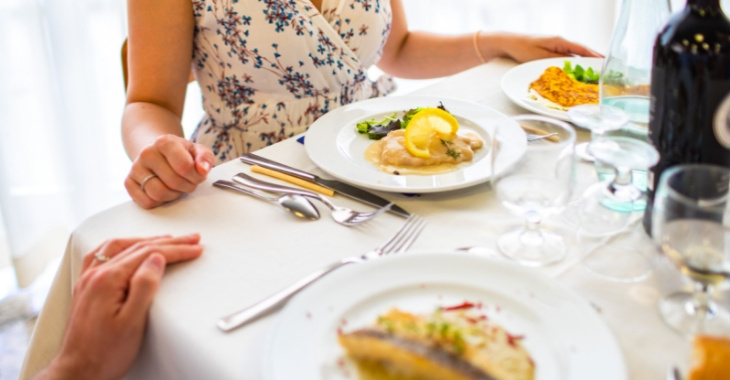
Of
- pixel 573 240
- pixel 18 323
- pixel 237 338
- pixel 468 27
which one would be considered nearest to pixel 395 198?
pixel 573 240

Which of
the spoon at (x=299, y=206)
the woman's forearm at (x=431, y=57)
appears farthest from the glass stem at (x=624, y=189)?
the woman's forearm at (x=431, y=57)

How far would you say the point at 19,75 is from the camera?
2215 millimetres

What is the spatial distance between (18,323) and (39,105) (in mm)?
756

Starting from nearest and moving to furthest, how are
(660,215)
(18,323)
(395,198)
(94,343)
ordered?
(660,215) < (94,343) < (395,198) < (18,323)

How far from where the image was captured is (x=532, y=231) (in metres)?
0.87

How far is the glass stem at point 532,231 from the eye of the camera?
2.74ft

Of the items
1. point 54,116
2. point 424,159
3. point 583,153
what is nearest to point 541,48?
point 583,153

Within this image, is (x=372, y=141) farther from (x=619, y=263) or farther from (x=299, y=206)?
(x=619, y=263)

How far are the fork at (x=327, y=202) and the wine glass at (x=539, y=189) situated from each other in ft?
0.62

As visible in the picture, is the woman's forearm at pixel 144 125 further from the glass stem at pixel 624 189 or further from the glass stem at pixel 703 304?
the glass stem at pixel 703 304

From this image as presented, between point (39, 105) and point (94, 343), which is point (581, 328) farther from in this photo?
point (39, 105)

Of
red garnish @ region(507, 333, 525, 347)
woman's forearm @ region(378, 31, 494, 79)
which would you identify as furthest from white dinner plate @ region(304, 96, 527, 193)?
woman's forearm @ region(378, 31, 494, 79)

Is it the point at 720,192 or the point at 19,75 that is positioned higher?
the point at 720,192

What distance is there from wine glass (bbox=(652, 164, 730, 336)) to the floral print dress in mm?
924
